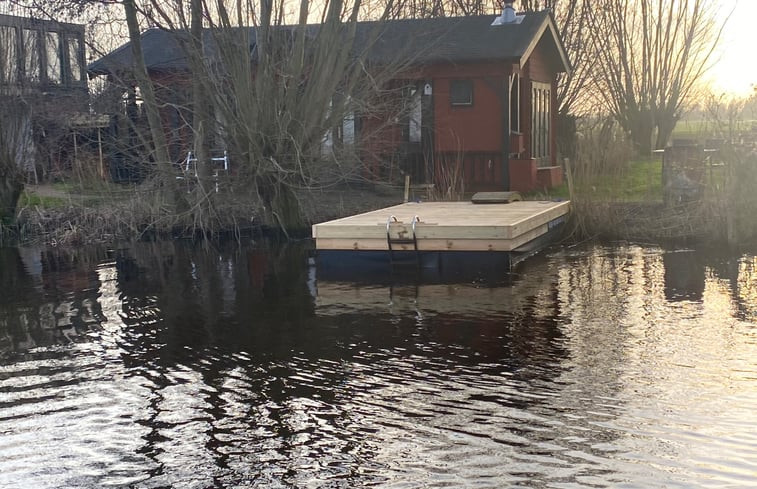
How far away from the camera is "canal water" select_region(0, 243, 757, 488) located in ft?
17.8

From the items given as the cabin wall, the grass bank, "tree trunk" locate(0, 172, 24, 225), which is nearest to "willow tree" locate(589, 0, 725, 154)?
the cabin wall

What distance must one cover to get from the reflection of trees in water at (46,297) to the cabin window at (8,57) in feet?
17.0

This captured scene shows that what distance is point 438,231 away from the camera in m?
12.0

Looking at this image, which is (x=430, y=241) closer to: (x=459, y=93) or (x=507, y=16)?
(x=459, y=93)

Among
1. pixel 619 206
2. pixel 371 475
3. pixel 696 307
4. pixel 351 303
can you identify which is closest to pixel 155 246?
pixel 351 303

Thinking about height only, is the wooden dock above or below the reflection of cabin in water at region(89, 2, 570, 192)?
below

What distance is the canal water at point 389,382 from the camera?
17.8 ft

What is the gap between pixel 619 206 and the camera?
16141 mm

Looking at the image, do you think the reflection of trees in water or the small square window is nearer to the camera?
the reflection of trees in water

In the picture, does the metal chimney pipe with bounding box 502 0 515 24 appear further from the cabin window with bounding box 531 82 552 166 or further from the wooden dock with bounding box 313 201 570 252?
the wooden dock with bounding box 313 201 570 252

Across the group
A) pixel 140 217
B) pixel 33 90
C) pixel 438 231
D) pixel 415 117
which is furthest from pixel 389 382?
pixel 33 90

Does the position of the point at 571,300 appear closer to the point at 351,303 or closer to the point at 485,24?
the point at 351,303

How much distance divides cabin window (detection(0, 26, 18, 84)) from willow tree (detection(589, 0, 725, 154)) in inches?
716

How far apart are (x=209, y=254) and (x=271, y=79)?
3.27 meters
